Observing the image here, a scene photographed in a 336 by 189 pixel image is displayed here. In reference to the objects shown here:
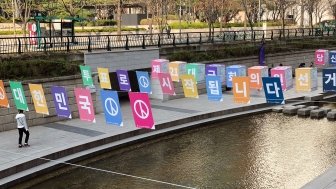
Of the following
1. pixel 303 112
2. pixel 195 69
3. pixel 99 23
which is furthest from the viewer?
pixel 99 23

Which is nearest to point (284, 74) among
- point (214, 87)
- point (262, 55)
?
point (214, 87)

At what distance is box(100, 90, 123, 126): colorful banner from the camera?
660 inches

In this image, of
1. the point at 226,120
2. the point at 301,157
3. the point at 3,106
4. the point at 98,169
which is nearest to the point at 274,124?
the point at 226,120

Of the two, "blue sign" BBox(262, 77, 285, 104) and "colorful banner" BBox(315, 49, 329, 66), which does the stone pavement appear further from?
"blue sign" BBox(262, 77, 285, 104)

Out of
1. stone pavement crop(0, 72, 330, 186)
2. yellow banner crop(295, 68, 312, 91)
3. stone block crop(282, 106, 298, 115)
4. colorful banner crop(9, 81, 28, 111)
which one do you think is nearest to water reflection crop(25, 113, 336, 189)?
stone pavement crop(0, 72, 330, 186)

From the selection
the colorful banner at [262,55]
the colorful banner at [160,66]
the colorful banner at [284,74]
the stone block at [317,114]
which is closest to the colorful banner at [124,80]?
the colorful banner at [160,66]

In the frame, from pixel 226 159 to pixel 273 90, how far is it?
4.08 m

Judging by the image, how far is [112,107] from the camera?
1689cm

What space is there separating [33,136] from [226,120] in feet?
38.6

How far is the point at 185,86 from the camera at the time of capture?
20125mm

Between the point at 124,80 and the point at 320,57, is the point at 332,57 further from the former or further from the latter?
the point at 124,80

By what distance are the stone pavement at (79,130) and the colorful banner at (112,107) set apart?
3674 millimetres

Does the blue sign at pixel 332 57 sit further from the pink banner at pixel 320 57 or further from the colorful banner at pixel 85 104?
the colorful banner at pixel 85 104

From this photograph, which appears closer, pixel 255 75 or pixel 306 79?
pixel 306 79
